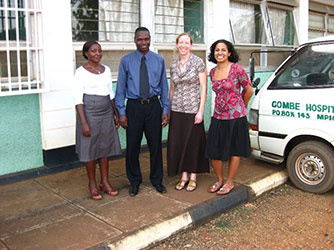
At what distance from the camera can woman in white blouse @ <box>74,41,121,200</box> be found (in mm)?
3867

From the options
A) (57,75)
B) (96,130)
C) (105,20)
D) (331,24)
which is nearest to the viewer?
(96,130)

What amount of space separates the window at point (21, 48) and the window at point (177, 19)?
227cm

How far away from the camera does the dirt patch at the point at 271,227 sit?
3.51 metres

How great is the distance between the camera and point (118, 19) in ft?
19.0

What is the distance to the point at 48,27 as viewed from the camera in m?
4.82

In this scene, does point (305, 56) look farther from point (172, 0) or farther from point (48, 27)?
point (48, 27)

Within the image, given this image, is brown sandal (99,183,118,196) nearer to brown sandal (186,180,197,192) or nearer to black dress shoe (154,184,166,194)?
black dress shoe (154,184,166,194)

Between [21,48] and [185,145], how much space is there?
222 cm

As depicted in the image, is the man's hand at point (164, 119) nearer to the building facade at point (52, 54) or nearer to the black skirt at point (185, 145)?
the black skirt at point (185, 145)

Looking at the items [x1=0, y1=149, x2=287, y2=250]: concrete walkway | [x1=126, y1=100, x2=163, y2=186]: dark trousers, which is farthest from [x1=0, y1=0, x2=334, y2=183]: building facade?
[x1=126, y1=100, x2=163, y2=186]: dark trousers

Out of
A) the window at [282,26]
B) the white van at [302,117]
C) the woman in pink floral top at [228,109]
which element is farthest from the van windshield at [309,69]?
the window at [282,26]

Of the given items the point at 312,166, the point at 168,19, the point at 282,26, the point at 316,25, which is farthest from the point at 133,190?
the point at 316,25

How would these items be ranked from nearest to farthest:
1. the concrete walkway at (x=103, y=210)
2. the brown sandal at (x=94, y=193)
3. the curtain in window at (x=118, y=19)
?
the concrete walkway at (x=103, y=210) < the brown sandal at (x=94, y=193) < the curtain in window at (x=118, y=19)

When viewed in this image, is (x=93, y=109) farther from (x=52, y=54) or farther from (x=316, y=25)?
(x=316, y=25)
